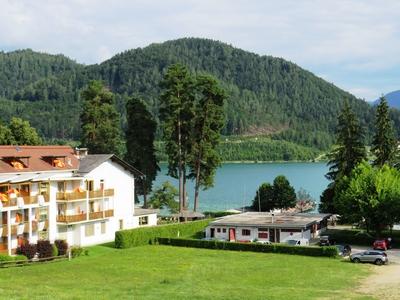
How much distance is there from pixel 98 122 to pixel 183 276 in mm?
36572

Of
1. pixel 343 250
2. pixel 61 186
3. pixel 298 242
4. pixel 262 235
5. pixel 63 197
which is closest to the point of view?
pixel 343 250

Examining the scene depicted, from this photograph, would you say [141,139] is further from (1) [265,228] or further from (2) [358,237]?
(2) [358,237]

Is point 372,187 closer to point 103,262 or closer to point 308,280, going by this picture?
point 308,280

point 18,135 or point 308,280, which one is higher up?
point 18,135

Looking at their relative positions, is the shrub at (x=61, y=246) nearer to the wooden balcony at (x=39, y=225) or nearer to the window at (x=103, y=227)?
the wooden balcony at (x=39, y=225)

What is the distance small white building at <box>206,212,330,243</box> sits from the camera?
5784cm

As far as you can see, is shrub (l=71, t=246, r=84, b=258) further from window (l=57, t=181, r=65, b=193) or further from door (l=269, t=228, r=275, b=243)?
door (l=269, t=228, r=275, b=243)

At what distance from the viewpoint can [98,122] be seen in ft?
233

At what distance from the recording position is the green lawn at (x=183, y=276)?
30453 millimetres

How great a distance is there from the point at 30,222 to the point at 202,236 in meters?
20.5

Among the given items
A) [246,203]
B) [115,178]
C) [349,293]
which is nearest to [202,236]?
[115,178]

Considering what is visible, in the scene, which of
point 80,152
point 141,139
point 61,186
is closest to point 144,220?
point 141,139

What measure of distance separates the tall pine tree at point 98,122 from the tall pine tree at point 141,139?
220cm

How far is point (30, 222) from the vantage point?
48.5m
